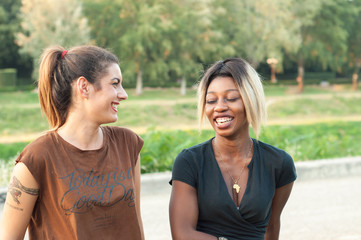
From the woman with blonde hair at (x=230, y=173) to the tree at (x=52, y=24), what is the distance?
36.3 metres

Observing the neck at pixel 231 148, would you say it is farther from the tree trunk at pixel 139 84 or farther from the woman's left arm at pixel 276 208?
the tree trunk at pixel 139 84

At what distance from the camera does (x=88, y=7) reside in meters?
44.8

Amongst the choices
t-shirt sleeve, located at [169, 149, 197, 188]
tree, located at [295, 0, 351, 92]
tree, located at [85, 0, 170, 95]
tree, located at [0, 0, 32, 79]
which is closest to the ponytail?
t-shirt sleeve, located at [169, 149, 197, 188]

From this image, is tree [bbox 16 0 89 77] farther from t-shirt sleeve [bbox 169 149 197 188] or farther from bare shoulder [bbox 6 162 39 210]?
bare shoulder [bbox 6 162 39 210]

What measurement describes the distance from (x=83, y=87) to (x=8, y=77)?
41.0 metres

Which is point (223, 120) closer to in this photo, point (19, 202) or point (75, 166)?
point (75, 166)

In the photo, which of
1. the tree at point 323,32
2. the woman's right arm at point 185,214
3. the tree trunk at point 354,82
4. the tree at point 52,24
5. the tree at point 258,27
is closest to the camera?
the woman's right arm at point 185,214

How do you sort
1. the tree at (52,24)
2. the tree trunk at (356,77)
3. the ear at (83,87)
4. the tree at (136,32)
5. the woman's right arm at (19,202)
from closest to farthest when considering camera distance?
the woman's right arm at (19,202)
the ear at (83,87)
the tree at (52,24)
the tree at (136,32)
the tree trunk at (356,77)

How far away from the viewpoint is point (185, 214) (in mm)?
2693

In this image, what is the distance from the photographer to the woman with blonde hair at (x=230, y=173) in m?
2.70

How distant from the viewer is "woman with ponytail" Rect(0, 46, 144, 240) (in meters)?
2.44

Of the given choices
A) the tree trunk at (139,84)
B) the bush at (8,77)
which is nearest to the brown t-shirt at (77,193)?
the bush at (8,77)

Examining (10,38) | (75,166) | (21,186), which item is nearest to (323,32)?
(10,38)

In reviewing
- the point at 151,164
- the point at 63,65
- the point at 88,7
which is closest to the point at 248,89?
the point at 63,65
